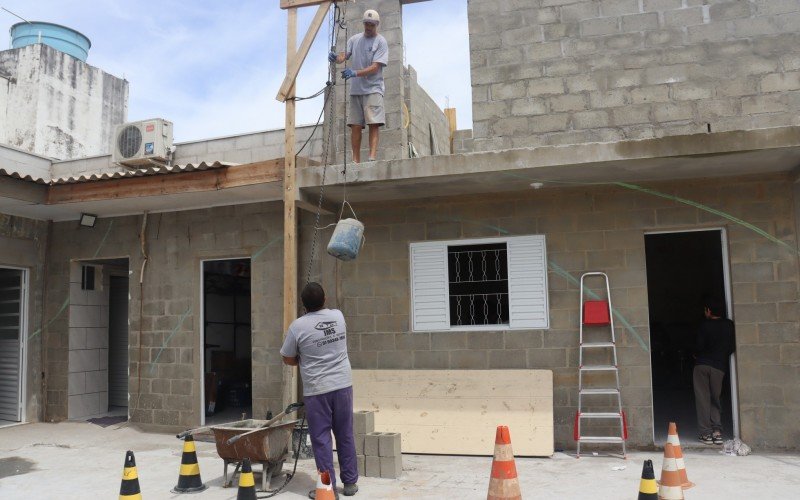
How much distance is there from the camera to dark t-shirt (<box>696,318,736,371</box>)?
24.1ft

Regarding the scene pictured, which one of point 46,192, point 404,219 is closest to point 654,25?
point 404,219

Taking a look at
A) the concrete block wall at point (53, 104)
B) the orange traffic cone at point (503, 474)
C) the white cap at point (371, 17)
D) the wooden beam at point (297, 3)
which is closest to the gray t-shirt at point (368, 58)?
the white cap at point (371, 17)

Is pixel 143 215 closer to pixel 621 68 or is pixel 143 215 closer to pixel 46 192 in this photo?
pixel 46 192

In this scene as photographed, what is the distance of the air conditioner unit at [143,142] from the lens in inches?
396

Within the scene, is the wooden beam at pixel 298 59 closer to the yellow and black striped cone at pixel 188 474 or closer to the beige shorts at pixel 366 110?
the beige shorts at pixel 366 110

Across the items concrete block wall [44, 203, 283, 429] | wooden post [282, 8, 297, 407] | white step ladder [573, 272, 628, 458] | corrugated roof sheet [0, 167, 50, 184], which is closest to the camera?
white step ladder [573, 272, 628, 458]

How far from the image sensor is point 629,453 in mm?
7281

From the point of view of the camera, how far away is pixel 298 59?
7.78 m

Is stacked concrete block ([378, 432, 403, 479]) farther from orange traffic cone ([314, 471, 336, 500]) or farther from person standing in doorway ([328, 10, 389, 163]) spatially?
person standing in doorway ([328, 10, 389, 163])

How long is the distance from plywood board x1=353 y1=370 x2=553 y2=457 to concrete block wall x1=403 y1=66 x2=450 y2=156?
11.1 feet

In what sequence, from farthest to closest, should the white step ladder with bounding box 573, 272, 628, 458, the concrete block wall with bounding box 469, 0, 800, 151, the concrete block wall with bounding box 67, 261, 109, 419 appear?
the concrete block wall with bounding box 67, 261, 109, 419, the concrete block wall with bounding box 469, 0, 800, 151, the white step ladder with bounding box 573, 272, 628, 458

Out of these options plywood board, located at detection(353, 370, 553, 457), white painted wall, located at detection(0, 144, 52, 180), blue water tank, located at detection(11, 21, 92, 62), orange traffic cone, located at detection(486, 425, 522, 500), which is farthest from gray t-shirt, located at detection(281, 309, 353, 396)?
blue water tank, located at detection(11, 21, 92, 62)

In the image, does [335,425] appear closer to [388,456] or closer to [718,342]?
[388,456]

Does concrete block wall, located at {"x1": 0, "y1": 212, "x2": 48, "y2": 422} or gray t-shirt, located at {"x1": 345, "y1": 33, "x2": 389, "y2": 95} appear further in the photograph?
concrete block wall, located at {"x1": 0, "y1": 212, "x2": 48, "y2": 422}
